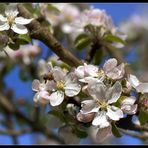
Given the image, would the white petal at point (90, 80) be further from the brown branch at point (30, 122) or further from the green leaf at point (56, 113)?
the brown branch at point (30, 122)

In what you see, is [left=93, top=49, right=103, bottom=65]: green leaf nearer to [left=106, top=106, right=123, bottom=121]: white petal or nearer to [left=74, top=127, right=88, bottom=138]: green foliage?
[left=74, top=127, right=88, bottom=138]: green foliage

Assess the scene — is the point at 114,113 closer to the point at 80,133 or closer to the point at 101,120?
the point at 101,120

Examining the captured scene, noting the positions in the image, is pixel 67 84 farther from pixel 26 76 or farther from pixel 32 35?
pixel 26 76

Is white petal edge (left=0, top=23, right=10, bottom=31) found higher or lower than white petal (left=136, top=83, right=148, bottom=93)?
higher

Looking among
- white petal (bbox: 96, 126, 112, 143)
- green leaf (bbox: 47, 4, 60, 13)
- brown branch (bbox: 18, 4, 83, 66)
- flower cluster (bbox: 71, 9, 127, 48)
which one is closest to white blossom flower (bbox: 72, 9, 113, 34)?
flower cluster (bbox: 71, 9, 127, 48)

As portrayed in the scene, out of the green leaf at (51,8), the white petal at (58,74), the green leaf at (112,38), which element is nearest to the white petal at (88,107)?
the white petal at (58,74)

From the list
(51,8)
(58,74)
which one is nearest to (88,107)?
(58,74)

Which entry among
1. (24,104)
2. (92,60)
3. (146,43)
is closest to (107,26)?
(92,60)
